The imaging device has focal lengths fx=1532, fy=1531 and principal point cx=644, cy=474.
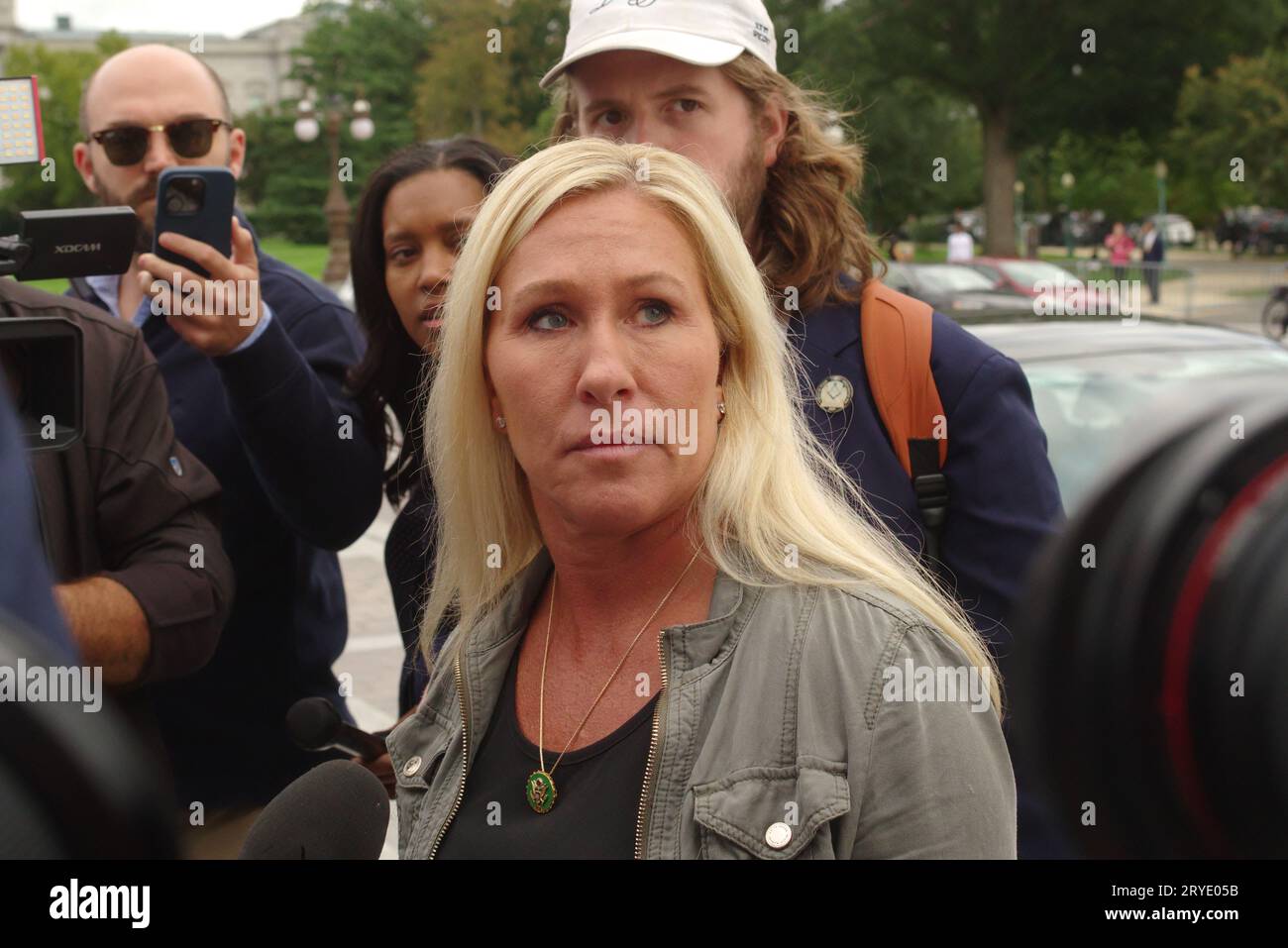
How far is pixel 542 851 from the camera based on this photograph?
69.8 inches

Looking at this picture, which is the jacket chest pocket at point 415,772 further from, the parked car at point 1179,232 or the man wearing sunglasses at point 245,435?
the parked car at point 1179,232

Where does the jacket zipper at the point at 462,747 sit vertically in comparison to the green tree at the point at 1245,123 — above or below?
below

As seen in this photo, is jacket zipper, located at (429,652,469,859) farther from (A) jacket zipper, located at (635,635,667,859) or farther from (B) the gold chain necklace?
(A) jacket zipper, located at (635,635,667,859)

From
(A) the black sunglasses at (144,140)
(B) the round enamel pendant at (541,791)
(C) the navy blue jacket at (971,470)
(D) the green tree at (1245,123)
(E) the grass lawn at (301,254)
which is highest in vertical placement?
(D) the green tree at (1245,123)

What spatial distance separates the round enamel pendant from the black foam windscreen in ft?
2.25

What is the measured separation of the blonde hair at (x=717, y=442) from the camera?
6.09 ft

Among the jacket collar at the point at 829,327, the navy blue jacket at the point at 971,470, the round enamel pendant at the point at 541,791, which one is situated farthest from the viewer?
the jacket collar at the point at 829,327

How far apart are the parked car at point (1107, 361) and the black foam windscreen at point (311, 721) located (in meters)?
2.66

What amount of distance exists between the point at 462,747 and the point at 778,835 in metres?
0.55

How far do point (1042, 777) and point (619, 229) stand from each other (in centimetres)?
126

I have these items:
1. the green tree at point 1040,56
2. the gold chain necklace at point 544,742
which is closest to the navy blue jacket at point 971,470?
the gold chain necklace at point 544,742

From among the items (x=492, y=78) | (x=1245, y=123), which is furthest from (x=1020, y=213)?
(x=1245, y=123)
